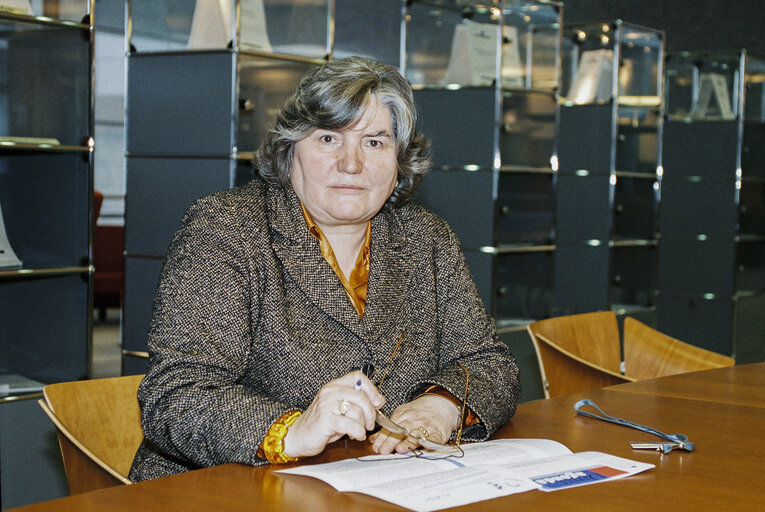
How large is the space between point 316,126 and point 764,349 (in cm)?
628

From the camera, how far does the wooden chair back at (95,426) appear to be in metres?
1.66

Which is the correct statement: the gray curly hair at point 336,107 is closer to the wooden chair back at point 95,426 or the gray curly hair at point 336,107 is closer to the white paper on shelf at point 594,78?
the wooden chair back at point 95,426

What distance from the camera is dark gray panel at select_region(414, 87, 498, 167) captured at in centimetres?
489

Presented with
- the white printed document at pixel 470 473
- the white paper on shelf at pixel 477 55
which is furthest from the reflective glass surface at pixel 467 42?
the white printed document at pixel 470 473

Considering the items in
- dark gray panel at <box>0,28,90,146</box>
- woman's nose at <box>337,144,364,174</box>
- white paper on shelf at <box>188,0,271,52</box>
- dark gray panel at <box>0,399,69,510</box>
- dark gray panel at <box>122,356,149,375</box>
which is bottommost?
dark gray panel at <box>0,399,69,510</box>

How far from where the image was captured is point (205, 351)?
5.49 feet

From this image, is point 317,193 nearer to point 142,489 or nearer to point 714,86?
point 142,489

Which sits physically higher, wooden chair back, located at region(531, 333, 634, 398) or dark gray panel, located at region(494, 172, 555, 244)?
dark gray panel, located at region(494, 172, 555, 244)

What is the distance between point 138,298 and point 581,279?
310cm

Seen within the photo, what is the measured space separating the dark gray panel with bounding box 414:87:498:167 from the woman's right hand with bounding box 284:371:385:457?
350 centimetres

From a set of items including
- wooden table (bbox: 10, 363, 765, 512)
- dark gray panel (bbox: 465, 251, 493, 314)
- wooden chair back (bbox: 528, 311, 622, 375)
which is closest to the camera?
wooden table (bbox: 10, 363, 765, 512)

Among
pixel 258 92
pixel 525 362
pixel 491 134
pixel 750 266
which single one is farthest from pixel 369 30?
pixel 750 266

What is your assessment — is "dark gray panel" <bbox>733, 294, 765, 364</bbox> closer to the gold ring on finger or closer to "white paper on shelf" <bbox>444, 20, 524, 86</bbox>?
"white paper on shelf" <bbox>444, 20, 524, 86</bbox>

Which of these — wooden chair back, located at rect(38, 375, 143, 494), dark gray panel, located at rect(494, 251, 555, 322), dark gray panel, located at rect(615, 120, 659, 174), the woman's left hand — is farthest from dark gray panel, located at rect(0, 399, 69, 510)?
dark gray panel, located at rect(615, 120, 659, 174)
